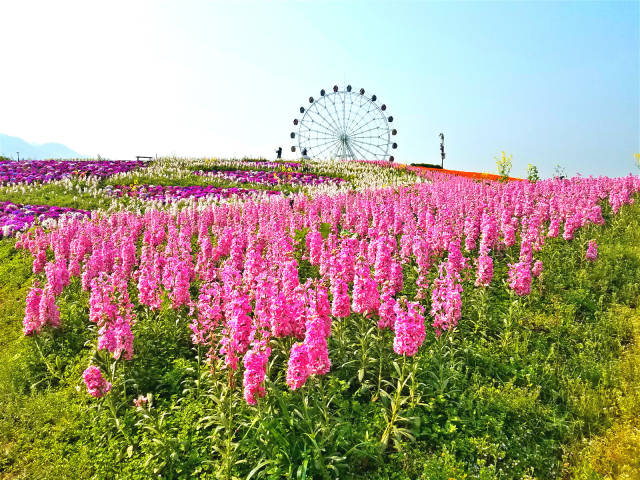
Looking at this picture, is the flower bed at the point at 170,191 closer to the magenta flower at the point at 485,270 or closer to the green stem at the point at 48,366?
the green stem at the point at 48,366

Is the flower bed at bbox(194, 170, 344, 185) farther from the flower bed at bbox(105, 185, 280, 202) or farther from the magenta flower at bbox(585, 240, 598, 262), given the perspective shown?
the magenta flower at bbox(585, 240, 598, 262)

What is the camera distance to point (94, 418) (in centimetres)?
625

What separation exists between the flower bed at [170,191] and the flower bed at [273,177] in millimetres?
3421

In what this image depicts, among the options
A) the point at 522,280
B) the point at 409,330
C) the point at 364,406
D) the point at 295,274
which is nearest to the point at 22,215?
the point at 295,274

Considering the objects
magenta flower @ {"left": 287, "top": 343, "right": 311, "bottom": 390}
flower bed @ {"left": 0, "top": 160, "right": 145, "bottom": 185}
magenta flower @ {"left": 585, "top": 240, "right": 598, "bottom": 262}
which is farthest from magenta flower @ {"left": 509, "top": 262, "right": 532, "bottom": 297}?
flower bed @ {"left": 0, "top": 160, "right": 145, "bottom": 185}

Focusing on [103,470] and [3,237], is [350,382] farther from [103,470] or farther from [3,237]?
[3,237]

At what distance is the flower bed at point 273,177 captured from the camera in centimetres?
2762

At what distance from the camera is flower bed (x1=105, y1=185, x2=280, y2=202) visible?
21.8 m

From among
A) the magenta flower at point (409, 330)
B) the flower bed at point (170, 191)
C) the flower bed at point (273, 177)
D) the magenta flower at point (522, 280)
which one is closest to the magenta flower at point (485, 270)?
the magenta flower at point (522, 280)

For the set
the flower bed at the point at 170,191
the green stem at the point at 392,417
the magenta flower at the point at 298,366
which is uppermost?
the flower bed at the point at 170,191

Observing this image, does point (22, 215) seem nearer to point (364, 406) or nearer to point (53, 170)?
point (53, 170)

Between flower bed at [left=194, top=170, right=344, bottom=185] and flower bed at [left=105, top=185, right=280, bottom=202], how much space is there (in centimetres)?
342

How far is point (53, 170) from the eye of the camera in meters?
27.8

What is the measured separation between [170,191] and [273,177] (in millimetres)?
8075
